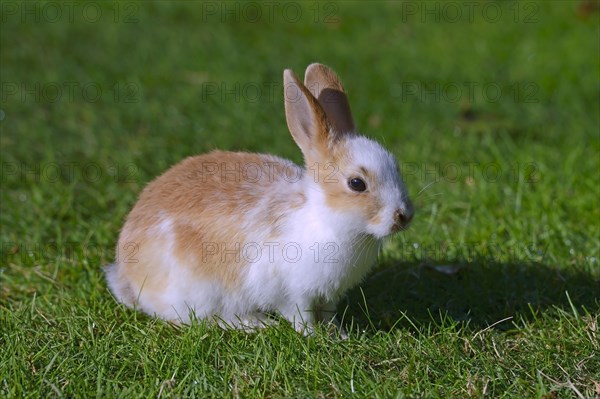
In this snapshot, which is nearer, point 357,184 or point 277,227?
point 357,184

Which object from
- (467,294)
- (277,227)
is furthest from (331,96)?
(467,294)

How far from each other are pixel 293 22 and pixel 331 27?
0.42 m

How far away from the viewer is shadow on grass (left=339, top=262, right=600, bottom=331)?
3.85 meters

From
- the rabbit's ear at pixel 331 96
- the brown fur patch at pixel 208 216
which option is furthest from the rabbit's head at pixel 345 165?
the brown fur patch at pixel 208 216

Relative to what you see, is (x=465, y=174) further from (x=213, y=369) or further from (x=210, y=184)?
(x=213, y=369)

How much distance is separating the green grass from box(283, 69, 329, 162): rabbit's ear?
28.3 inches

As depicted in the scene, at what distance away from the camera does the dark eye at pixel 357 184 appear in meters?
3.37

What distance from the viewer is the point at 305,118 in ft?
11.6

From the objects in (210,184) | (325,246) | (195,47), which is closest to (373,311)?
(325,246)

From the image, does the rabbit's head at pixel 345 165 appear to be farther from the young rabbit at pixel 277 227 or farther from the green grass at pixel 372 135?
the green grass at pixel 372 135

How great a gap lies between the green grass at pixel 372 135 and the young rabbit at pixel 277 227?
160 millimetres

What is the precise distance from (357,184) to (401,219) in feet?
0.72

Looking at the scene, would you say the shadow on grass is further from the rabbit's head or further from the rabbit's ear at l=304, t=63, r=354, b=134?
the rabbit's ear at l=304, t=63, r=354, b=134

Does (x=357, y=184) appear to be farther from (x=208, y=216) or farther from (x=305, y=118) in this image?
(x=208, y=216)
